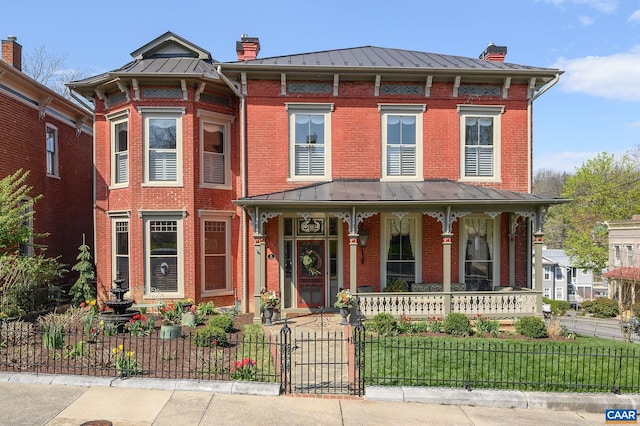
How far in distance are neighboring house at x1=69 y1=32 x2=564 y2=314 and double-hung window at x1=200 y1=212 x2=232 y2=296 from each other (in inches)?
1.8

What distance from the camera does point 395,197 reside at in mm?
13266

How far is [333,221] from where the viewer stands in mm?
15148

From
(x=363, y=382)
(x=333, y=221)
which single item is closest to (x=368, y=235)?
(x=333, y=221)

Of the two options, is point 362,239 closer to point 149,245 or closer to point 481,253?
point 481,253

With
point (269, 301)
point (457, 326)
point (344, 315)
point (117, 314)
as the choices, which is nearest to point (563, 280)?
point (457, 326)

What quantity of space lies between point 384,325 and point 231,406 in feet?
18.1

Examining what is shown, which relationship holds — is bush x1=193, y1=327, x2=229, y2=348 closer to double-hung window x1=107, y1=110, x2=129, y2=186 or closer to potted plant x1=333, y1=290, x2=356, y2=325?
potted plant x1=333, y1=290, x2=356, y2=325

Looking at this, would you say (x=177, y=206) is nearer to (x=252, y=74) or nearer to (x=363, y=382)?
(x=252, y=74)

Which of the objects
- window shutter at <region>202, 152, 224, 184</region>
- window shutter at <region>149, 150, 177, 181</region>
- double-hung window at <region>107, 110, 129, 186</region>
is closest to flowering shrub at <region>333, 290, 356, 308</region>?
window shutter at <region>202, 152, 224, 184</region>

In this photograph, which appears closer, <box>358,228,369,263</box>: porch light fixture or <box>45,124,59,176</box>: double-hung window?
<box>358,228,369,263</box>: porch light fixture

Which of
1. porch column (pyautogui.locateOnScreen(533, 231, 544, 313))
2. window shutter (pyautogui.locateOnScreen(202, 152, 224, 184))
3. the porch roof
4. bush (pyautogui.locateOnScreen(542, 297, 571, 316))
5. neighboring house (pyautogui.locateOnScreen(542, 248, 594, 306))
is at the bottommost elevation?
neighboring house (pyautogui.locateOnScreen(542, 248, 594, 306))

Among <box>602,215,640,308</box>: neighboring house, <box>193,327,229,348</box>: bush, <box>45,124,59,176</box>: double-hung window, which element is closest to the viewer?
<box>193,327,229,348</box>: bush

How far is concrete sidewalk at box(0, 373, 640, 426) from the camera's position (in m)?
6.68

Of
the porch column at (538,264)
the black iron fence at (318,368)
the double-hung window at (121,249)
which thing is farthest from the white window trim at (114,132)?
the porch column at (538,264)
